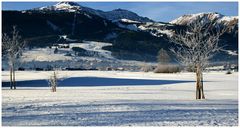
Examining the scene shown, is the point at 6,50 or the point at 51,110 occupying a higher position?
the point at 6,50

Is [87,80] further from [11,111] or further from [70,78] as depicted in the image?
[11,111]

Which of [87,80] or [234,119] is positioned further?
[87,80]

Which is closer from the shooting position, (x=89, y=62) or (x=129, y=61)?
(x=89, y=62)

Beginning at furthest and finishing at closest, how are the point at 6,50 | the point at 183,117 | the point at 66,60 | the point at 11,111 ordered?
1. the point at 66,60
2. the point at 6,50
3. the point at 11,111
4. the point at 183,117

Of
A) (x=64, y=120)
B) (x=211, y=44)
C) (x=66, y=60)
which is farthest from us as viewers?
(x=66, y=60)

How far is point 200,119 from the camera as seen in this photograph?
19.0 metres

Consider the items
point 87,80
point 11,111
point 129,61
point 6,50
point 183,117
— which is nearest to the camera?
point 183,117

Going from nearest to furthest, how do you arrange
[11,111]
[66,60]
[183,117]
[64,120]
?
1. [64,120]
2. [183,117]
3. [11,111]
4. [66,60]

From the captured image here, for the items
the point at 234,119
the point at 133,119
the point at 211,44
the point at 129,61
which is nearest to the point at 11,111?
the point at 133,119

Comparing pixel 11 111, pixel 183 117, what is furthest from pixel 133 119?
pixel 11 111

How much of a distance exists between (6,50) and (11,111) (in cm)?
3150

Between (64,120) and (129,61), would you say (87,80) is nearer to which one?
(64,120)

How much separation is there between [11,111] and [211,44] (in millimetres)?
17428

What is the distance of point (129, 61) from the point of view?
19562 centimetres
